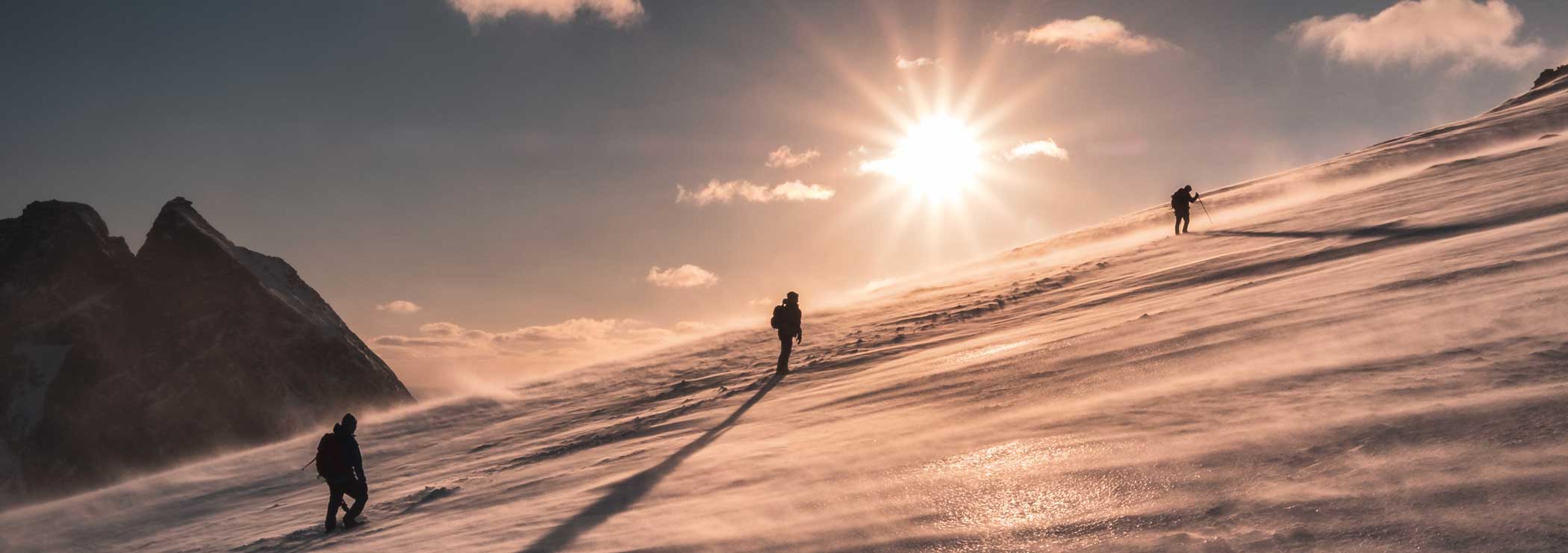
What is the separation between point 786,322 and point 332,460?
7417mm

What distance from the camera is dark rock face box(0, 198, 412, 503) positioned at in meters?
35.6

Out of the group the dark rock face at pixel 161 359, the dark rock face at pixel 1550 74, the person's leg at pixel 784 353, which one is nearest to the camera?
the person's leg at pixel 784 353

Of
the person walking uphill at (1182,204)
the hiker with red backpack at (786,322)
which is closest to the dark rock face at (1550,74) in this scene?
the person walking uphill at (1182,204)

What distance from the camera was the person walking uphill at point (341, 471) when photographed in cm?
938

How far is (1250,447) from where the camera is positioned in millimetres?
4582

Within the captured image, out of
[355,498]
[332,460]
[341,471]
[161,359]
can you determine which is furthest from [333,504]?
[161,359]

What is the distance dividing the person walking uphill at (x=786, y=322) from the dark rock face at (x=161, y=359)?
25.9m

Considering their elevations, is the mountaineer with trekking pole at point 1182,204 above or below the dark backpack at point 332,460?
above

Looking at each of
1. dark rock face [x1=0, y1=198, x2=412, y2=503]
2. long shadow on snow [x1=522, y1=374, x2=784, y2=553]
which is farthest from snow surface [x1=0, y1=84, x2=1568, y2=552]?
dark rock face [x1=0, y1=198, x2=412, y2=503]

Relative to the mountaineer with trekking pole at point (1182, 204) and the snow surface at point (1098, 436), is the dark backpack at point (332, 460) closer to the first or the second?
the snow surface at point (1098, 436)

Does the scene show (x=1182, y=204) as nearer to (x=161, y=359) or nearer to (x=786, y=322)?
(x=786, y=322)

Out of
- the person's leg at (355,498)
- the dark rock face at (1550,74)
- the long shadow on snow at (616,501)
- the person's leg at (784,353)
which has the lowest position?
the long shadow on snow at (616,501)

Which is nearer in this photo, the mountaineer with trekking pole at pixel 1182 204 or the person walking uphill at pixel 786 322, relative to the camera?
the person walking uphill at pixel 786 322

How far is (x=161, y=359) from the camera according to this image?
3909 centimetres
